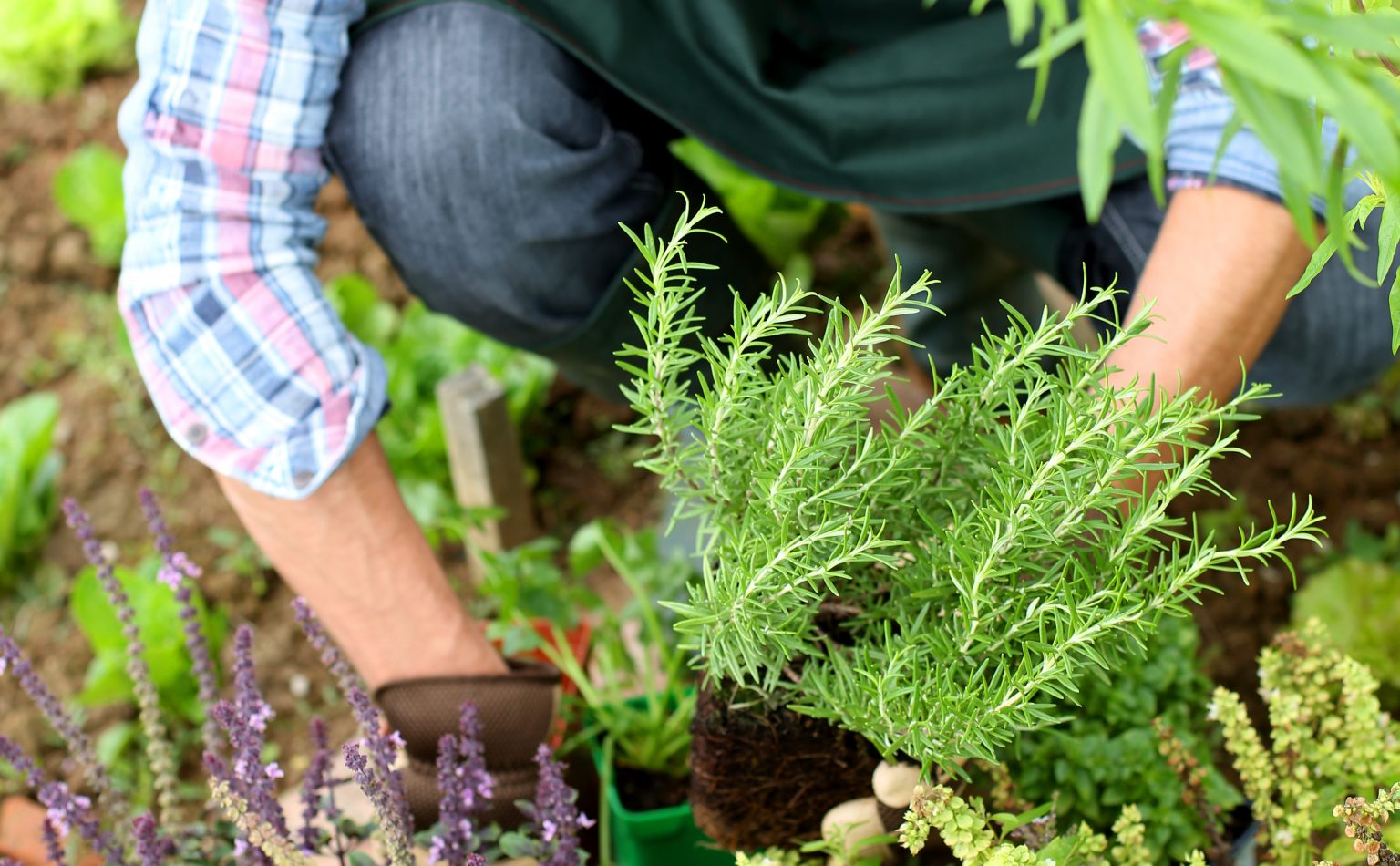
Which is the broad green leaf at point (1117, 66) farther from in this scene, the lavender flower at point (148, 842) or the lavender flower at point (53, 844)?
the lavender flower at point (53, 844)

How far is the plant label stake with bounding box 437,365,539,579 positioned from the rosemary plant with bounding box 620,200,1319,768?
0.93 metres

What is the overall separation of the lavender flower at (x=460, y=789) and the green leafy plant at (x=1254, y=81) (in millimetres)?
760

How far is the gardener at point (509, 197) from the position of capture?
115 centimetres

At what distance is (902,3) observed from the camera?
1.46 meters

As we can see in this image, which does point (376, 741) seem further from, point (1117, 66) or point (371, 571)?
point (1117, 66)

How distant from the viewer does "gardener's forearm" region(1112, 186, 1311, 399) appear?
1.11 m

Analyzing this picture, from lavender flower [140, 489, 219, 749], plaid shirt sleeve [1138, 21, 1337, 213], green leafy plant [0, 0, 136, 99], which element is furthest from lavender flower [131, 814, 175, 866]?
green leafy plant [0, 0, 136, 99]

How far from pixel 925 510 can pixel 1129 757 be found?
13.2 inches

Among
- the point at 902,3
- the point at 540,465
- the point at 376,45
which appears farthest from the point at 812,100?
the point at 540,465

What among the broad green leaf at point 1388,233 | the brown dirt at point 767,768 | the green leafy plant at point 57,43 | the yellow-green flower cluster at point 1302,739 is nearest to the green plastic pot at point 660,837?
the brown dirt at point 767,768

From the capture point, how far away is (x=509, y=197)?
51.4 inches

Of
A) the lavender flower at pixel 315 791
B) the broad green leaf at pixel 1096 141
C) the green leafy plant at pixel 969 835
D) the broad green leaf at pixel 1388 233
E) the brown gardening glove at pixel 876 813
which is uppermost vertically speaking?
the broad green leaf at pixel 1096 141

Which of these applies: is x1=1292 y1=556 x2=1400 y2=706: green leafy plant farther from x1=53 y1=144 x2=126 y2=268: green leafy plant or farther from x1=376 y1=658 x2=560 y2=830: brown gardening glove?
x1=53 y1=144 x2=126 y2=268: green leafy plant

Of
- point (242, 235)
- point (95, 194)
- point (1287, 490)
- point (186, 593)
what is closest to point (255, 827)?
point (186, 593)
